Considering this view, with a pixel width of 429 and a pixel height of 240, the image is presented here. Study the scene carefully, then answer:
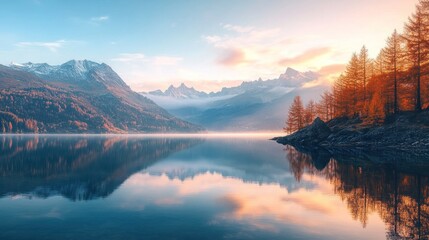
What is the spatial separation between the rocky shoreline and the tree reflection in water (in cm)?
2060

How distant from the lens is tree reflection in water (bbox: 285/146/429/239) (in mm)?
20300

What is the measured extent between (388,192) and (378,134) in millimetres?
52241

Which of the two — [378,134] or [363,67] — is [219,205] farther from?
[363,67]

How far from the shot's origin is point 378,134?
7581 centimetres

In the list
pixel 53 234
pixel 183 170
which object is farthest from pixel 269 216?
pixel 183 170

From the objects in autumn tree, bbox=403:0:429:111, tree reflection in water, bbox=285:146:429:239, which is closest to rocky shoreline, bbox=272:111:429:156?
autumn tree, bbox=403:0:429:111

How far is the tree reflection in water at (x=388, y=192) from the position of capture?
2030 cm

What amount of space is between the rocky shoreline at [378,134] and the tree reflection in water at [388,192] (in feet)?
67.6

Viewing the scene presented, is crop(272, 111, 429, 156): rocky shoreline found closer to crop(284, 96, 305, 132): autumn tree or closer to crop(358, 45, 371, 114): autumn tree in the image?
crop(358, 45, 371, 114): autumn tree

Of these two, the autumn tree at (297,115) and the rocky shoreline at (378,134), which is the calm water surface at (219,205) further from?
the autumn tree at (297,115)

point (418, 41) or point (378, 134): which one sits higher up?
point (418, 41)

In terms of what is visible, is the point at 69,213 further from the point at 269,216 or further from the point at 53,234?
the point at 269,216

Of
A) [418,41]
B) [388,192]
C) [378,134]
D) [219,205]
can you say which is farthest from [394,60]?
[219,205]

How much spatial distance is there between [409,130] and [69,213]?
223 ft
